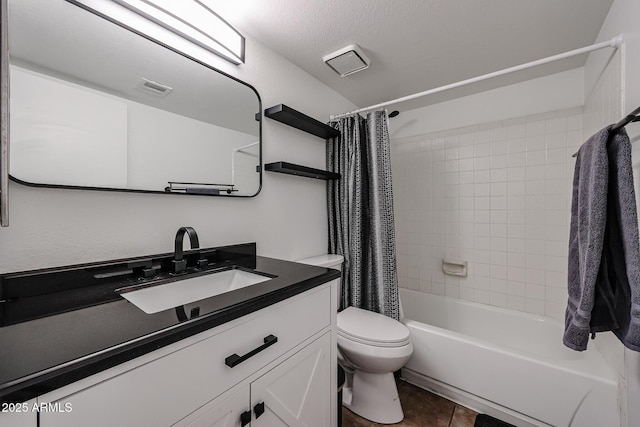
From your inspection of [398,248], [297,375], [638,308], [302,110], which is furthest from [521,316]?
[302,110]

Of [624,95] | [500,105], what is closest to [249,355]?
[624,95]

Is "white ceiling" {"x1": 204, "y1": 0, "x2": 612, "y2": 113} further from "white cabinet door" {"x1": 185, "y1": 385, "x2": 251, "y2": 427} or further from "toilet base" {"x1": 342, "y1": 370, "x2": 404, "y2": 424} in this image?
"toilet base" {"x1": 342, "y1": 370, "x2": 404, "y2": 424}

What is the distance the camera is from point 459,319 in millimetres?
2125

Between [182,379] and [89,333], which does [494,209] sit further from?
[89,333]

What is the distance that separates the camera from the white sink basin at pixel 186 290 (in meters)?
0.86

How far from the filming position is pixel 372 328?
4.87 ft

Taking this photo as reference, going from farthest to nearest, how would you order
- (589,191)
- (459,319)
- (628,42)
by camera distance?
(459,319) < (628,42) < (589,191)

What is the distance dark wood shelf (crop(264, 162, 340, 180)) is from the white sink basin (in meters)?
0.64

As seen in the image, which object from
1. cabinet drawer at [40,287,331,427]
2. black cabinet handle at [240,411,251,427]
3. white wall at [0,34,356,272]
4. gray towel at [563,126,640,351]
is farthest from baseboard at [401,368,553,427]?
black cabinet handle at [240,411,251,427]

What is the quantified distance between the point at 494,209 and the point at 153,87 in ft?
7.80

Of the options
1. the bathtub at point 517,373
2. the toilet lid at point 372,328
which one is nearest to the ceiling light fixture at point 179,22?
the toilet lid at point 372,328

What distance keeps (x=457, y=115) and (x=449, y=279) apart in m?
1.45

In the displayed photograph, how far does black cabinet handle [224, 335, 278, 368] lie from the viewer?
0.65m

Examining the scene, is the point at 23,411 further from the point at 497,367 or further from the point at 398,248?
the point at 398,248
